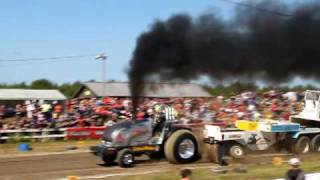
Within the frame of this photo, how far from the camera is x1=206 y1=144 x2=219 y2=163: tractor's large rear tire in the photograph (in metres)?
15.5

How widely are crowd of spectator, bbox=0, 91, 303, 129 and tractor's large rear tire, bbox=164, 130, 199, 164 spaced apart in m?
5.74

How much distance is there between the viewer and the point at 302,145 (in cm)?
1705

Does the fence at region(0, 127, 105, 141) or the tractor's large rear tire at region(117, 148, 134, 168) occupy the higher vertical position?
the fence at region(0, 127, 105, 141)

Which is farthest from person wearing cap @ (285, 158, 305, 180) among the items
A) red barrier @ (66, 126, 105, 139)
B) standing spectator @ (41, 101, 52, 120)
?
standing spectator @ (41, 101, 52, 120)

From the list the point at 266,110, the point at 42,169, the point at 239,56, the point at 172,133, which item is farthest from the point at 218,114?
the point at 42,169

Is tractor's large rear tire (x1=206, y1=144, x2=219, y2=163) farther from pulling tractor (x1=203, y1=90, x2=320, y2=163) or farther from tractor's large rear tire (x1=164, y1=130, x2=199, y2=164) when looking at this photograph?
tractor's large rear tire (x1=164, y1=130, x2=199, y2=164)

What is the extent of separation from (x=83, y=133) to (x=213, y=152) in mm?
9075

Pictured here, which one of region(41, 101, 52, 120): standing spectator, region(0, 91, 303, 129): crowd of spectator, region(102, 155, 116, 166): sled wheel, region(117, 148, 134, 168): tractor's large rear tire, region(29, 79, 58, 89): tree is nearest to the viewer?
region(117, 148, 134, 168): tractor's large rear tire

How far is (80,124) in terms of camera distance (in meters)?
24.0

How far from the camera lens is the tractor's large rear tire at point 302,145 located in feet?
A: 55.6

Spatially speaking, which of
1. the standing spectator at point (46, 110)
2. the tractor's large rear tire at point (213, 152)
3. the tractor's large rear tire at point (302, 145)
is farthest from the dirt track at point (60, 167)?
the standing spectator at point (46, 110)

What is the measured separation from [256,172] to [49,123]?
12869 millimetres

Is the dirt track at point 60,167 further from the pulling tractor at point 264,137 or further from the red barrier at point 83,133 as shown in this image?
the red barrier at point 83,133

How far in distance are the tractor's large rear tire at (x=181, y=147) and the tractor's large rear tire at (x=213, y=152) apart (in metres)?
0.34
